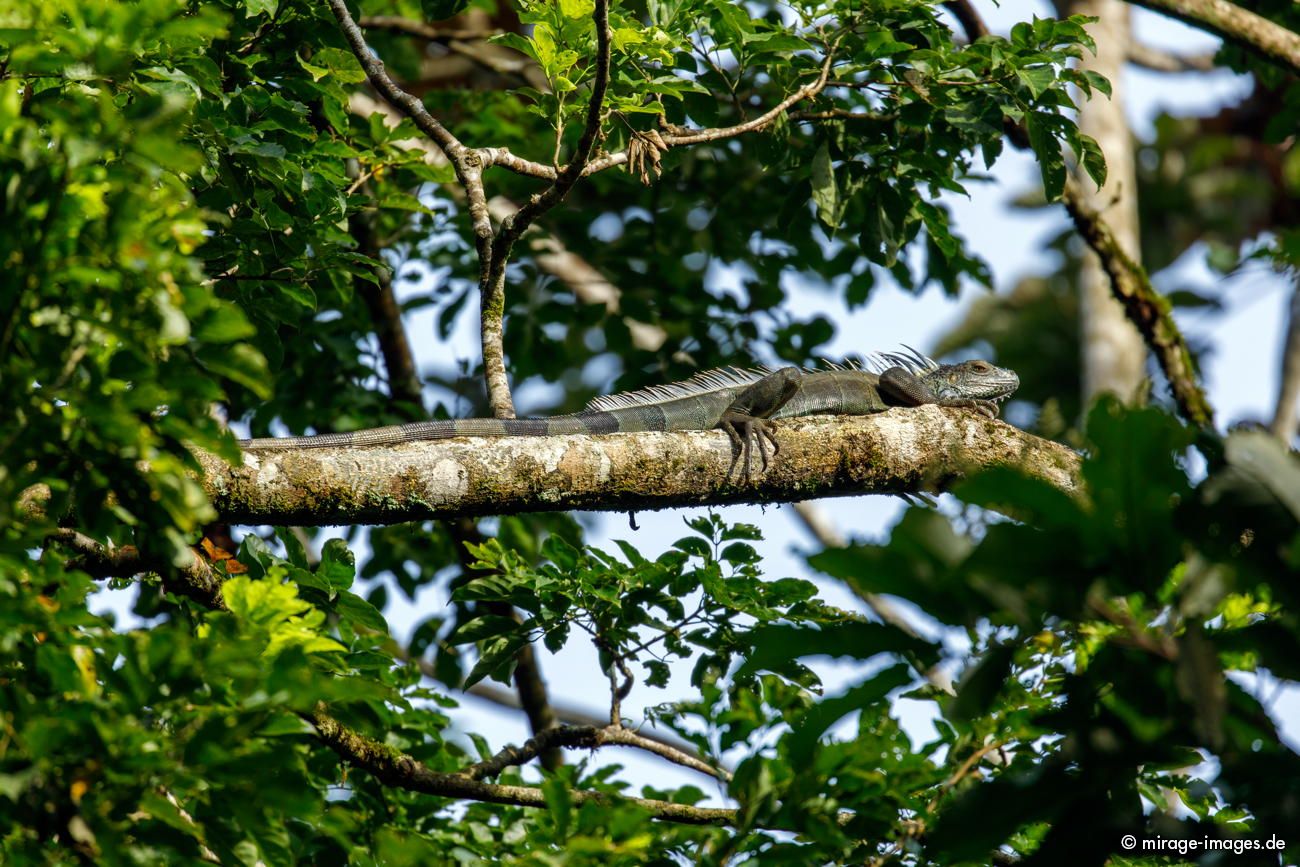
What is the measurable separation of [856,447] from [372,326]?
3835 mm

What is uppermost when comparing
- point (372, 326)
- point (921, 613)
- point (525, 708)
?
point (372, 326)

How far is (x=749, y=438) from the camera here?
4.90 meters

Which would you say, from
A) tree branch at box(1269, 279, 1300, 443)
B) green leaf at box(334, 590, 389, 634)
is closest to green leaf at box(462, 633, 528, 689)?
green leaf at box(334, 590, 389, 634)

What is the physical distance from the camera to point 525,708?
308 inches

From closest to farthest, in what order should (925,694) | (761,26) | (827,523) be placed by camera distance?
(925,694), (761,26), (827,523)

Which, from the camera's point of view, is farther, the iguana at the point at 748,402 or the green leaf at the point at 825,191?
the green leaf at the point at 825,191

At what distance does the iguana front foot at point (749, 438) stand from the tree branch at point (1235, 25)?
11.8 feet

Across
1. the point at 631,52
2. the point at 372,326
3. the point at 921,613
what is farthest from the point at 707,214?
the point at 921,613

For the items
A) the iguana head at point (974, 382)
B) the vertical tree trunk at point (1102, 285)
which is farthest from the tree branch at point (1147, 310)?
the vertical tree trunk at point (1102, 285)

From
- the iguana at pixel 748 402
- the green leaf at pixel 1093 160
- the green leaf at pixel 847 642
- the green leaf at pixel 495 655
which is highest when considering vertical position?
the green leaf at pixel 1093 160

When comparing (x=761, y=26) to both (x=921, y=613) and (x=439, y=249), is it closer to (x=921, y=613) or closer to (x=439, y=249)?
(x=439, y=249)

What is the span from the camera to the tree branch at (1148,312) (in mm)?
7590

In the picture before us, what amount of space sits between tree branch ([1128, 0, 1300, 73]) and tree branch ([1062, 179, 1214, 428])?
1141mm

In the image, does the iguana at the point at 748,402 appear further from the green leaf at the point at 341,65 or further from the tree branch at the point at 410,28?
the tree branch at the point at 410,28
